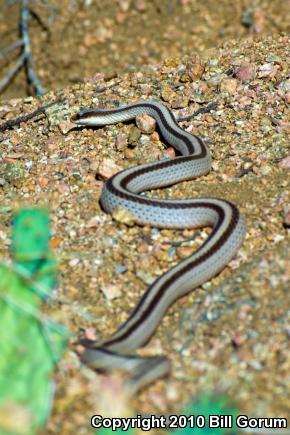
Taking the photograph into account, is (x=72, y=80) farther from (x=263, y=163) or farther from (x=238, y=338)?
(x=238, y=338)

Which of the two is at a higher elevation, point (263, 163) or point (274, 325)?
point (263, 163)

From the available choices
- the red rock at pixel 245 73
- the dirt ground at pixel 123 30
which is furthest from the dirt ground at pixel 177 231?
the dirt ground at pixel 123 30

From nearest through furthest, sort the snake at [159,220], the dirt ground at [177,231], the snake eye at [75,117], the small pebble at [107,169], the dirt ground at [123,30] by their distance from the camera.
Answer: the dirt ground at [177,231], the snake at [159,220], the small pebble at [107,169], the snake eye at [75,117], the dirt ground at [123,30]

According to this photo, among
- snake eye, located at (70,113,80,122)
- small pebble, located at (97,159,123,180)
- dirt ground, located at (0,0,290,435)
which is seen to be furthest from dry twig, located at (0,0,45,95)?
small pebble, located at (97,159,123,180)

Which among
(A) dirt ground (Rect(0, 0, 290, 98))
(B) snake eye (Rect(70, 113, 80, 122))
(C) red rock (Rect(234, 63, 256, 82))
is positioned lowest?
(B) snake eye (Rect(70, 113, 80, 122))

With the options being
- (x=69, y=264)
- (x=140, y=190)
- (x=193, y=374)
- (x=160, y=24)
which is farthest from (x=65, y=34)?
(x=193, y=374)

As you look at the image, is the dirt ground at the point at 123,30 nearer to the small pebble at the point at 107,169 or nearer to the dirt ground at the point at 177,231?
the dirt ground at the point at 177,231

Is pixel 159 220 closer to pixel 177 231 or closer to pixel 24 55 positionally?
pixel 177 231

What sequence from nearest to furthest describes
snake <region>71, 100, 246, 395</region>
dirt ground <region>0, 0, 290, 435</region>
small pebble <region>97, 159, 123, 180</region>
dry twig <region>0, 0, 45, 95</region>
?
dirt ground <region>0, 0, 290, 435</region>
snake <region>71, 100, 246, 395</region>
small pebble <region>97, 159, 123, 180</region>
dry twig <region>0, 0, 45, 95</region>

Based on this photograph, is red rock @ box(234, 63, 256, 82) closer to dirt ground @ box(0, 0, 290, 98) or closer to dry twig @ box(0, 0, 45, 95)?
dirt ground @ box(0, 0, 290, 98)
